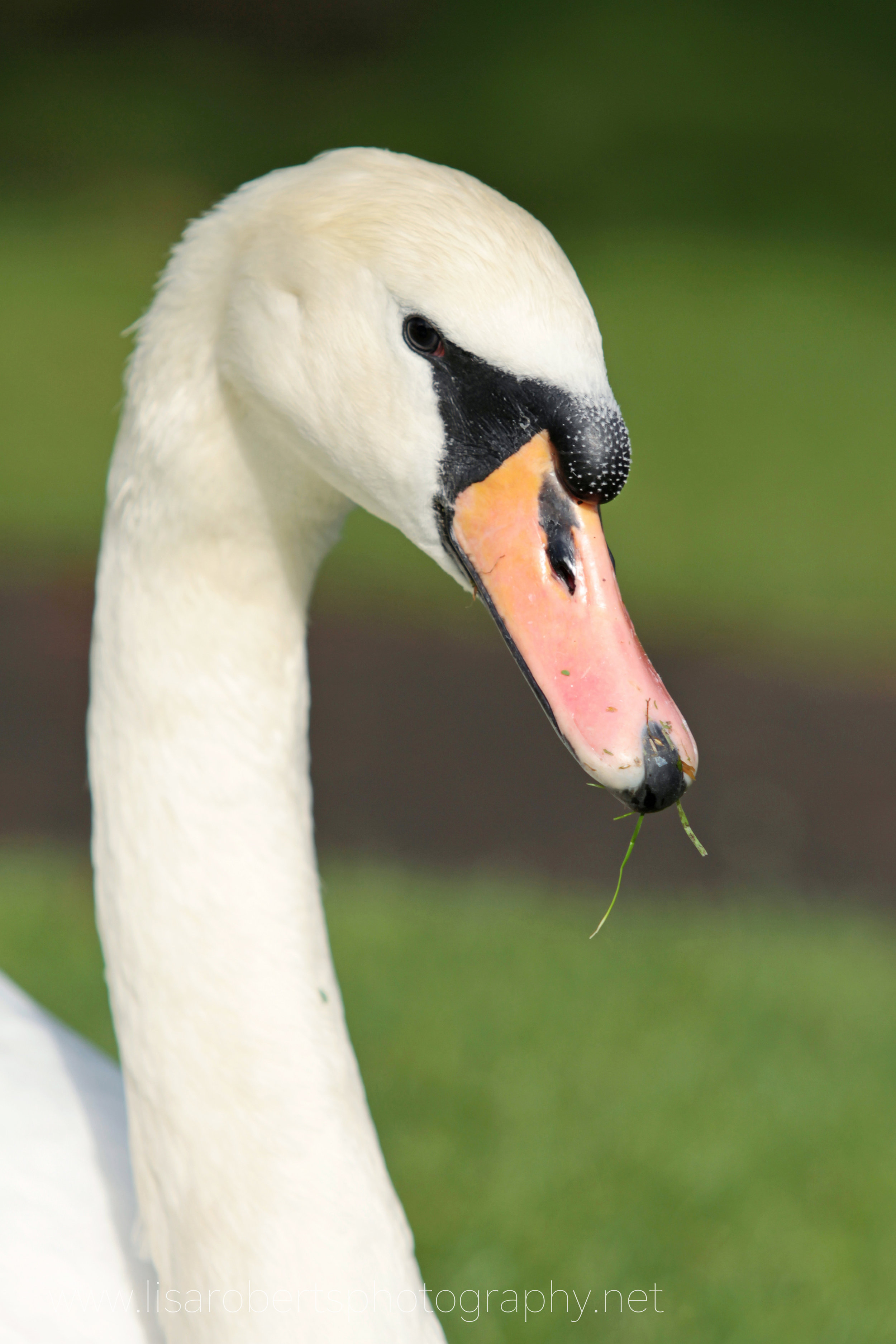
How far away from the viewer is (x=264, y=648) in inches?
67.9

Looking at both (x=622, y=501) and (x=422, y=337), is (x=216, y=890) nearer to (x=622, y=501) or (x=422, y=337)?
(x=422, y=337)

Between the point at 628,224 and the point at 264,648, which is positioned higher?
the point at 264,648

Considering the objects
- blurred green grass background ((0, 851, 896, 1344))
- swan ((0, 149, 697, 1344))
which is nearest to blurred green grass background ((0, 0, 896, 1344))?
blurred green grass background ((0, 851, 896, 1344))

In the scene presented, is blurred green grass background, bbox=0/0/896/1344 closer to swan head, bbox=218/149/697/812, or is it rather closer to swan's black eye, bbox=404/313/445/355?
swan head, bbox=218/149/697/812

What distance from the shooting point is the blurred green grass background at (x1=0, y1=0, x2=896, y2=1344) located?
315cm

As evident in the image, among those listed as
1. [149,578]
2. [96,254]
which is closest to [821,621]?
[149,578]

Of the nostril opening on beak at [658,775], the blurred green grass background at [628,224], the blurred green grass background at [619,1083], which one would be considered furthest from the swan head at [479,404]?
the blurred green grass background at [628,224]

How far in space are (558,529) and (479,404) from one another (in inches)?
5.4

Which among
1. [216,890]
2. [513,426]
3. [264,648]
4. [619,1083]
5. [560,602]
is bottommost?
[619,1083]

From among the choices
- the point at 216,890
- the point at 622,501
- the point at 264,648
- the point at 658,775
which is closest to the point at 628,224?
the point at 622,501

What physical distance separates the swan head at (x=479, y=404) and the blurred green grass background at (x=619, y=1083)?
1.74 meters

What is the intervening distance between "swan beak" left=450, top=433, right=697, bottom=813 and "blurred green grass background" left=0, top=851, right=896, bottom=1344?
173 cm

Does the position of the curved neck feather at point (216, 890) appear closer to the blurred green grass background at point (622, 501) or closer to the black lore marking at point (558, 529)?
the black lore marking at point (558, 529)

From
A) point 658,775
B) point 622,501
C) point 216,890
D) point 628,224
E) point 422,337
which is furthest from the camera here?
point 628,224
